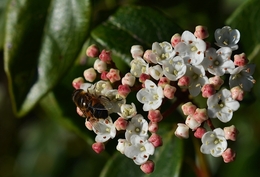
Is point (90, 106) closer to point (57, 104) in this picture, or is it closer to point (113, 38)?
point (113, 38)

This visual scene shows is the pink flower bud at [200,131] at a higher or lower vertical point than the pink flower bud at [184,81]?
lower

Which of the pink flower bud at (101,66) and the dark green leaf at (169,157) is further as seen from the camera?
the dark green leaf at (169,157)

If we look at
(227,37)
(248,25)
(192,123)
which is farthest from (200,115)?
(248,25)

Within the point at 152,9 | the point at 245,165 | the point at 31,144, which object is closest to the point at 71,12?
the point at 152,9

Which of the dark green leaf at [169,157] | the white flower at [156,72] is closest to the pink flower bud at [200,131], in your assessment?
the white flower at [156,72]

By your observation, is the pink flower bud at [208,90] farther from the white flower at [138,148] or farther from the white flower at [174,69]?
the white flower at [138,148]

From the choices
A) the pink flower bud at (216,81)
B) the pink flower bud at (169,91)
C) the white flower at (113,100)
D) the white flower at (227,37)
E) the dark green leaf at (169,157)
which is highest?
the white flower at (227,37)

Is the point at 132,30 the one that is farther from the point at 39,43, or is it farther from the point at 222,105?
the point at 222,105
